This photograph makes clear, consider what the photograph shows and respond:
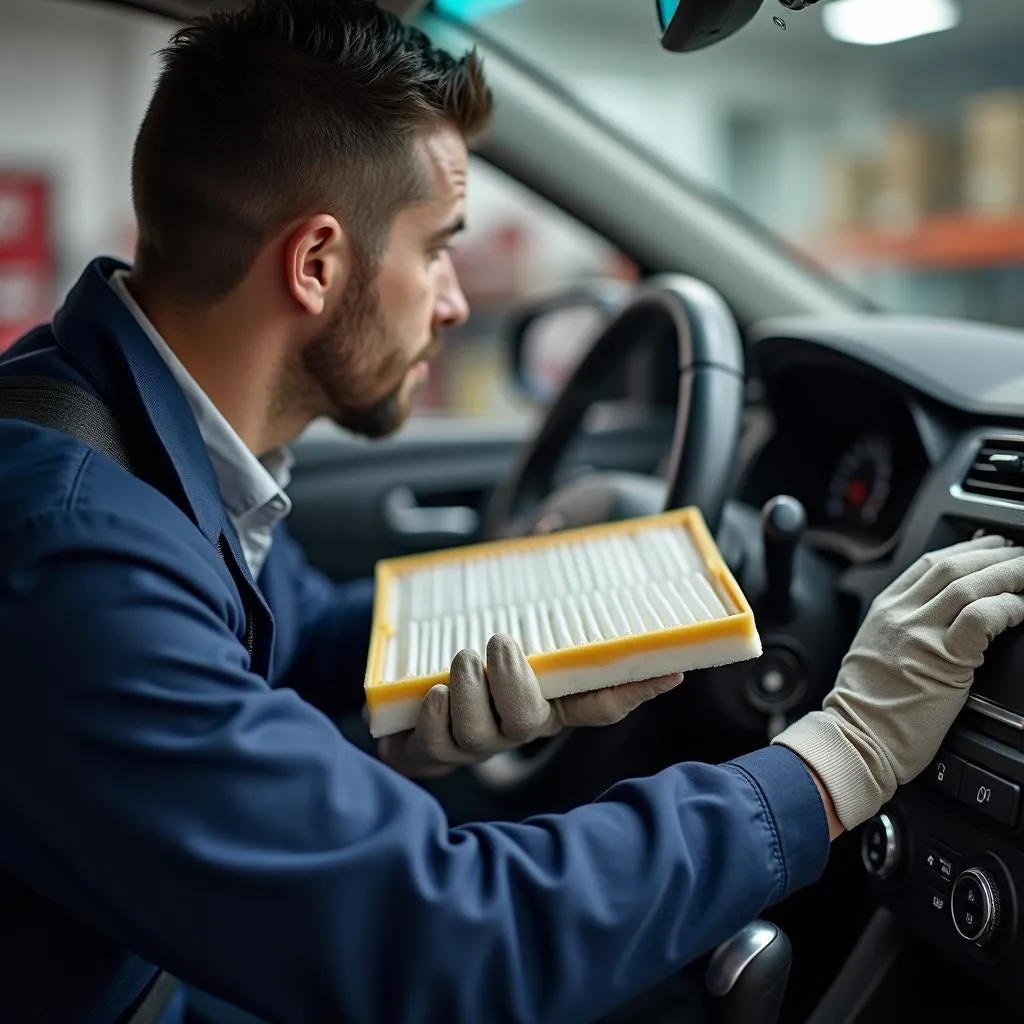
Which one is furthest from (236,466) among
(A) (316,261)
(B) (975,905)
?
(B) (975,905)

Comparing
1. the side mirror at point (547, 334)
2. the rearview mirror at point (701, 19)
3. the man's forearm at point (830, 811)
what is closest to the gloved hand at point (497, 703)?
the man's forearm at point (830, 811)

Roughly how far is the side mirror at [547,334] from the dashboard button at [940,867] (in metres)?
1.08

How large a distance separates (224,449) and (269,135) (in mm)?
241

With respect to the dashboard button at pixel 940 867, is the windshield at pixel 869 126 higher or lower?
higher

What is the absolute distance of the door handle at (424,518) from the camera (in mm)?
1785

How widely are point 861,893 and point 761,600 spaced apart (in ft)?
0.78

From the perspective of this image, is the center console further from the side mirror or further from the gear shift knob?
the side mirror

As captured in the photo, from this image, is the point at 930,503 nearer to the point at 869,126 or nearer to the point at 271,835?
the point at 271,835

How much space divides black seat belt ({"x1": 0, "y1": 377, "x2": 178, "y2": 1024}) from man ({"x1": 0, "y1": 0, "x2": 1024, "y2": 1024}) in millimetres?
18

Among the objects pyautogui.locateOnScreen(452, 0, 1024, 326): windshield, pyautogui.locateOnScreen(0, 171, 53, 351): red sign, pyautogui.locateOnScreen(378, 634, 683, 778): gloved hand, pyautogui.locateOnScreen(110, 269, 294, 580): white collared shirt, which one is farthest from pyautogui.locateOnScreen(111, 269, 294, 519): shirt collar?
pyautogui.locateOnScreen(0, 171, 53, 351): red sign

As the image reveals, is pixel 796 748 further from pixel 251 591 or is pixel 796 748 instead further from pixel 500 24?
pixel 500 24

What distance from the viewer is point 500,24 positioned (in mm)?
1541

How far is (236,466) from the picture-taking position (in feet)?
3.22

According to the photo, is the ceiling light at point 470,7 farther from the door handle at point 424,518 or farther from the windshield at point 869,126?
the door handle at point 424,518
